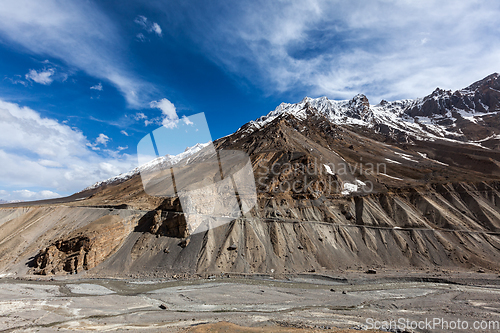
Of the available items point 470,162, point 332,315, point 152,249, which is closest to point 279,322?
point 332,315

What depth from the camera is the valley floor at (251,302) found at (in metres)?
15.9

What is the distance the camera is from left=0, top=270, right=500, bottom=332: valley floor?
15.9 m

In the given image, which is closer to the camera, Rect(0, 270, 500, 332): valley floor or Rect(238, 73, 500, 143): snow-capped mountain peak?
Rect(0, 270, 500, 332): valley floor

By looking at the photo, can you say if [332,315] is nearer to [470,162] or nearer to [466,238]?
[466,238]

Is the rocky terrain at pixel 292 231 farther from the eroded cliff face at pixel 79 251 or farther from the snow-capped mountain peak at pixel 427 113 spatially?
the snow-capped mountain peak at pixel 427 113

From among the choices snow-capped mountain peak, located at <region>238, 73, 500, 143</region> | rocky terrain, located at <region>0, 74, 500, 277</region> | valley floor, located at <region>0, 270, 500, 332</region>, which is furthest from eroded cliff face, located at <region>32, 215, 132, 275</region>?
snow-capped mountain peak, located at <region>238, 73, 500, 143</region>

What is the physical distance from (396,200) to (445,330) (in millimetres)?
30723

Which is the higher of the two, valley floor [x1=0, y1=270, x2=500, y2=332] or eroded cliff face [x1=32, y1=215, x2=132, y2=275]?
eroded cliff face [x1=32, y1=215, x2=132, y2=275]

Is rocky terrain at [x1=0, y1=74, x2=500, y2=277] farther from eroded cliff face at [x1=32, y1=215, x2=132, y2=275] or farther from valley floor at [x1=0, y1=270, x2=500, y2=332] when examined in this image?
valley floor at [x1=0, y1=270, x2=500, y2=332]

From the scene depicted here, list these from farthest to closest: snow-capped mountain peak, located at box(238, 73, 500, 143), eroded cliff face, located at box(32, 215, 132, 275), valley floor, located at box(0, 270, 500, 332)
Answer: snow-capped mountain peak, located at box(238, 73, 500, 143) < eroded cliff face, located at box(32, 215, 132, 275) < valley floor, located at box(0, 270, 500, 332)

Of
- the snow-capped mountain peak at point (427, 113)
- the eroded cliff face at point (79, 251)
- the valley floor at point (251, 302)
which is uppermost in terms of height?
the snow-capped mountain peak at point (427, 113)

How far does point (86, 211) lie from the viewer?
41250 millimetres

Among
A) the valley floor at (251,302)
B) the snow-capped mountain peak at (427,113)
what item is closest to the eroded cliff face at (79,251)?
the valley floor at (251,302)

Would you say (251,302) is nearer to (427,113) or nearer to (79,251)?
(79,251)
